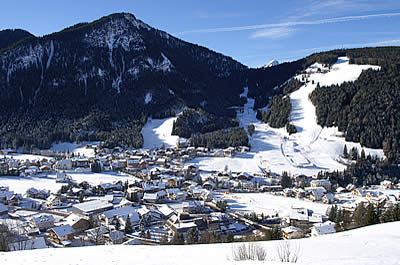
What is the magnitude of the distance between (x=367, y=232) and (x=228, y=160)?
37967 mm

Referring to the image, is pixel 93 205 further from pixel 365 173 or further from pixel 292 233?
pixel 365 173

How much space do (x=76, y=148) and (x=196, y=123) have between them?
2449 centimetres

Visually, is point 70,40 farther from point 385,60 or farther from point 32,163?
point 385,60

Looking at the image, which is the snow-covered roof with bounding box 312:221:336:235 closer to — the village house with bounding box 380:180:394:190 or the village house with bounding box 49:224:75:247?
the village house with bounding box 49:224:75:247

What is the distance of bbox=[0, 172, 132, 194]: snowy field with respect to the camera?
36.3 meters

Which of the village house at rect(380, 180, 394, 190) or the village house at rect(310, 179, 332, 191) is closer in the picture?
the village house at rect(310, 179, 332, 191)

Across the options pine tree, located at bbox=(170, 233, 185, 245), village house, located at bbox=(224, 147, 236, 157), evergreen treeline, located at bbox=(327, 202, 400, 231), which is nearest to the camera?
evergreen treeline, located at bbox=(327, 202, 400, 231)

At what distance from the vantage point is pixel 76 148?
198 ft

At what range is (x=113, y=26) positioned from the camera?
112m

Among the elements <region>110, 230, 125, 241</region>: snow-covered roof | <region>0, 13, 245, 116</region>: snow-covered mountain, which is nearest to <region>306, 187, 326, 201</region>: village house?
<region>110, 230, 125, 241</region>: snow-covered roof

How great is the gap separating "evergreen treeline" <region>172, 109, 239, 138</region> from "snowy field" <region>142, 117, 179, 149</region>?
6.17ft

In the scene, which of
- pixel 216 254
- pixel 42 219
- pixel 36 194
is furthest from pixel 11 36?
pixel 216 254

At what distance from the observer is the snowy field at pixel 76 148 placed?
57.3 metres

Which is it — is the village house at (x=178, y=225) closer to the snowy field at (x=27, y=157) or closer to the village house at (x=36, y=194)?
the village house at (x=36, y=194)
